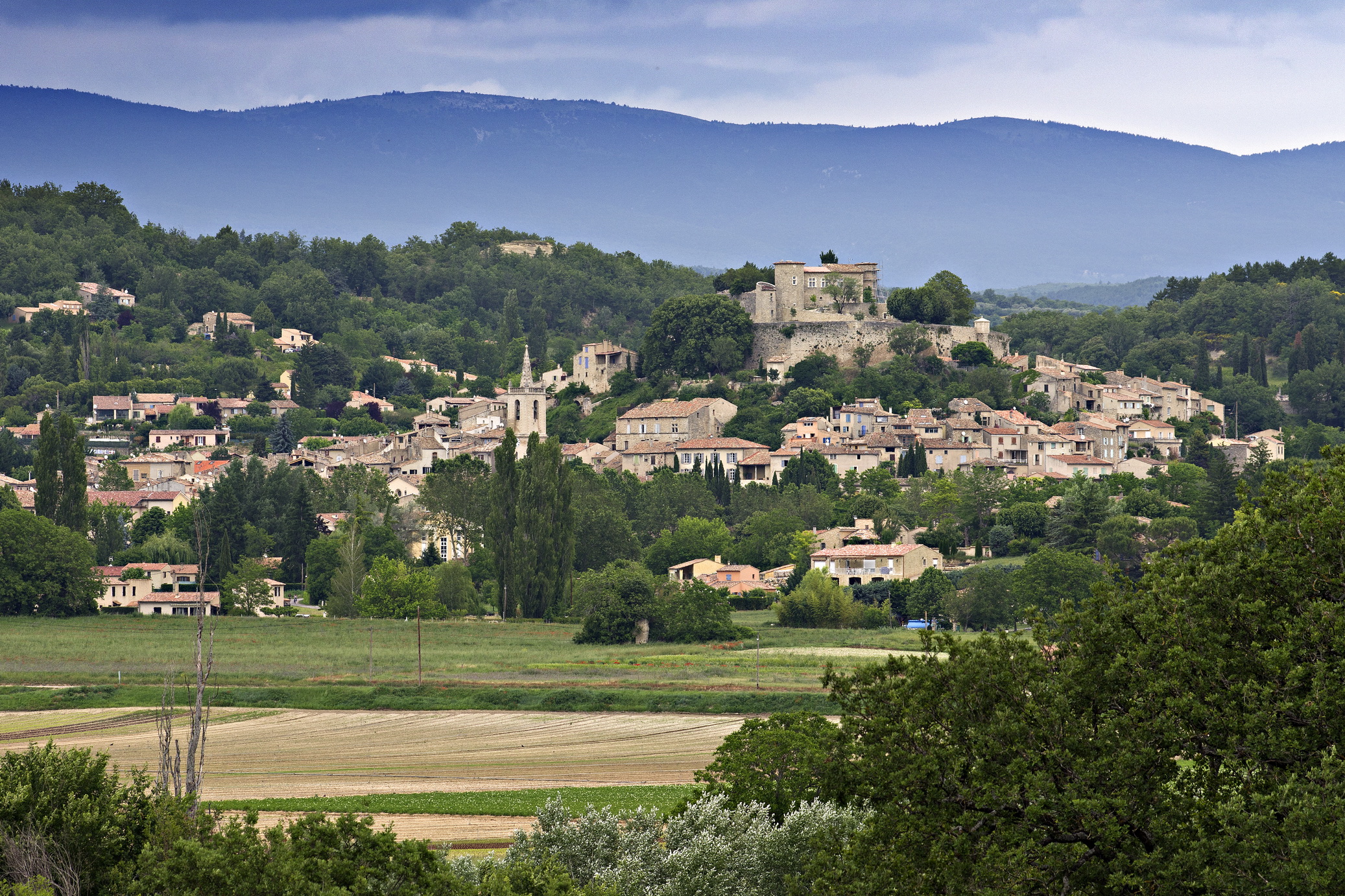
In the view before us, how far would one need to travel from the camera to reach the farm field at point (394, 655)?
145 feet

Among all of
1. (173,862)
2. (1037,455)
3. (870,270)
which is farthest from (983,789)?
(870,270)

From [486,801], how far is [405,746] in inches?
292

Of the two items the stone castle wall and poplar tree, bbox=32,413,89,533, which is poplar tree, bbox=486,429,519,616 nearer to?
poplar tree, bbox=32,413,89,533

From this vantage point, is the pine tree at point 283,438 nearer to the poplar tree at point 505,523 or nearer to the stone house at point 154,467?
the stone house at point 154,467

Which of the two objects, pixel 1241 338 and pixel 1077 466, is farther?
pixel 1241 338

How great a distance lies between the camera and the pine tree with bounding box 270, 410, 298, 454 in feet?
335

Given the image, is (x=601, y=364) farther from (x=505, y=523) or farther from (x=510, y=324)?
(x=505, y=523)

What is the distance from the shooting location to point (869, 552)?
6662cm

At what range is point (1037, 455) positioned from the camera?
294 feet

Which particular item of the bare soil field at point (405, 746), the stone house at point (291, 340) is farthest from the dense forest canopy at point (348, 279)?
the bare soil field at point (405, 746)

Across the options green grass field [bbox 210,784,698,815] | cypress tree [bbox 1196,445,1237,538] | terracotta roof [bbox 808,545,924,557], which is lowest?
green grass field [bbox 210,784,698,815]

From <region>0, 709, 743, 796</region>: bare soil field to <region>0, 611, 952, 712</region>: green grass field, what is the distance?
176 centimetres

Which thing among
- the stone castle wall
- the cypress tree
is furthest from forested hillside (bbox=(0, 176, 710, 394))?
the cypress tree

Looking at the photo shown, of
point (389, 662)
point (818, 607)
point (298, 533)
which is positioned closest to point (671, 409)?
point (298, 533)
